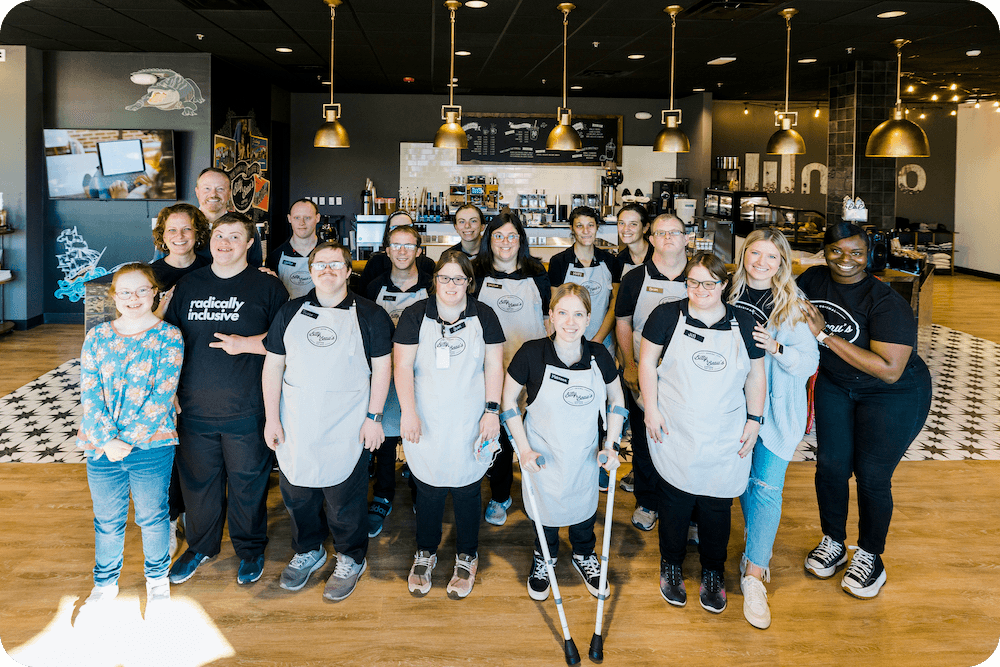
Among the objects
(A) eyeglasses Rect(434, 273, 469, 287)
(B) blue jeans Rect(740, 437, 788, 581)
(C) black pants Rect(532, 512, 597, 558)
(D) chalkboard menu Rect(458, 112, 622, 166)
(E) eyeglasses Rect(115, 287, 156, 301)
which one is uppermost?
(D) chalkboard menu Rect(458, 112, 622, 166)

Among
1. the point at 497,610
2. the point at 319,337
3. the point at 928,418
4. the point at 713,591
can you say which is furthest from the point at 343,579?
the point at 928,418

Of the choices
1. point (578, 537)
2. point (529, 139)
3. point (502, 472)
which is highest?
point (529, 139)

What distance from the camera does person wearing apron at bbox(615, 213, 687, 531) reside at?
3.36 metres

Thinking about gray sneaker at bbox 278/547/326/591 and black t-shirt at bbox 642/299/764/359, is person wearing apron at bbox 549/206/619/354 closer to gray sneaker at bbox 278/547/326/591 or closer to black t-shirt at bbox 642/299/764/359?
black t-shirt at bbox 642/299/764/359

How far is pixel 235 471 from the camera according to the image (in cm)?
300

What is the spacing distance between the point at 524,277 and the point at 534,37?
3718 millimetres

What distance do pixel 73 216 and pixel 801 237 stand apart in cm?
902

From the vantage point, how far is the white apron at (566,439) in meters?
2.80

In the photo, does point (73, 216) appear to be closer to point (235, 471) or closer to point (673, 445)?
point (235, 471)

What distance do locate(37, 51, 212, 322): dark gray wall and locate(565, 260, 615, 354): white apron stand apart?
5424 millimetres

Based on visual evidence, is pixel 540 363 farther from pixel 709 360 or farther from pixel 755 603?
pixel 755 603

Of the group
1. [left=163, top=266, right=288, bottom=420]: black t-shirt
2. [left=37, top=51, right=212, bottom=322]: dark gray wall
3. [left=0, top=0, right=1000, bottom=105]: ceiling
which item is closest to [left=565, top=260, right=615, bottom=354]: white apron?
[left=163, top=266, right=288, bottom=420]: black t-shirt

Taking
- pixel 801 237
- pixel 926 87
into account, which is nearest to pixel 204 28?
pixel 801 237

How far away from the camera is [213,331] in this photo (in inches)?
113
